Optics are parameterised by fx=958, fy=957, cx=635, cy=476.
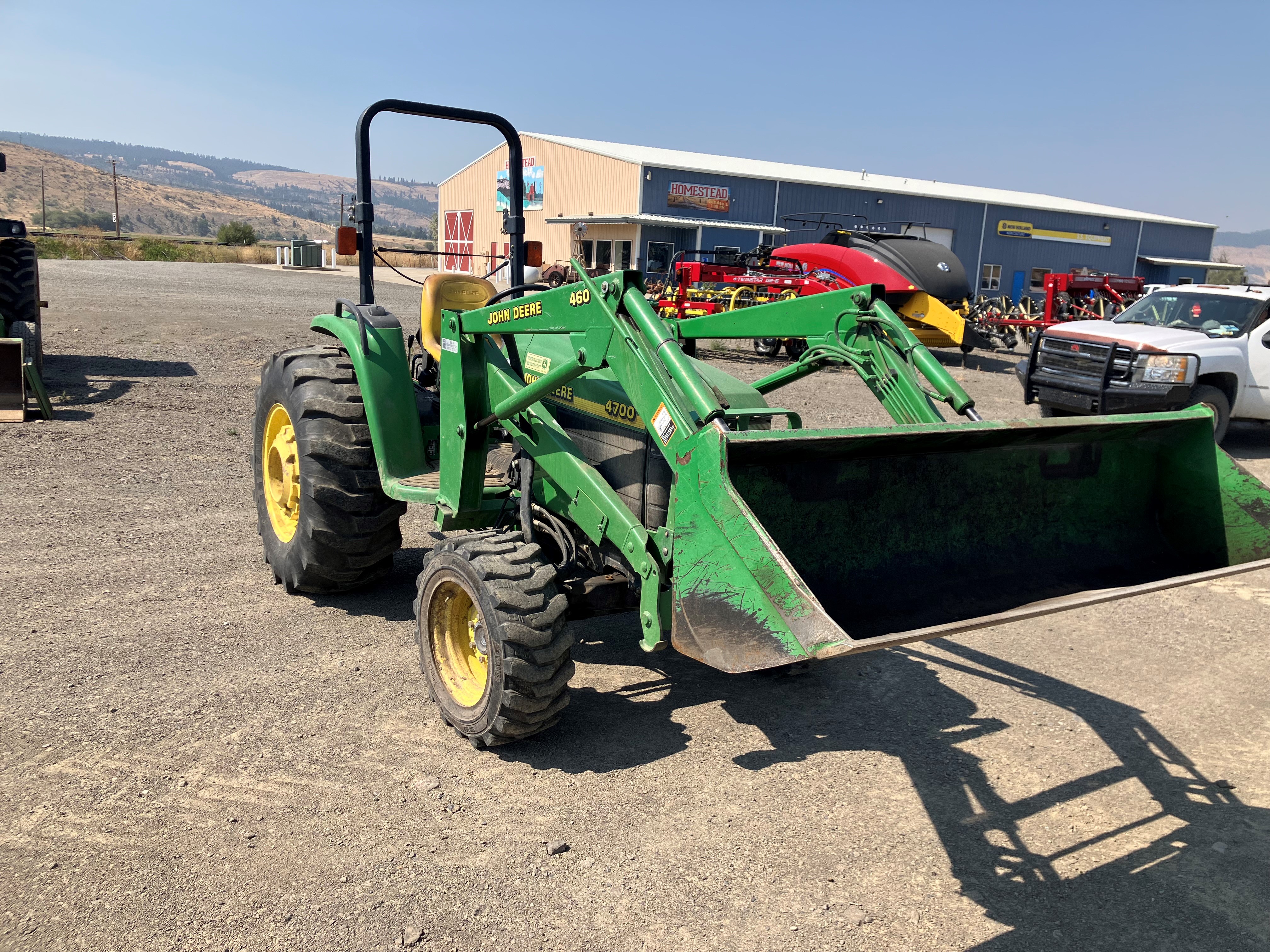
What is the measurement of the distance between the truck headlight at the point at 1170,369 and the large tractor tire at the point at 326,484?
8.76 metres

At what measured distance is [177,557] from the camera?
5.64 meters

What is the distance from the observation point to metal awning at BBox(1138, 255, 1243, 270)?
128 ft

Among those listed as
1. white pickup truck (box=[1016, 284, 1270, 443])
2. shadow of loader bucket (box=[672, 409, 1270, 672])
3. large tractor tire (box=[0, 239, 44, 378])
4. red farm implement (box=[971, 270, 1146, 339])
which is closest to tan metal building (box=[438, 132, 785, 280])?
red farm implement (box=[971, 270, 1146, 339])

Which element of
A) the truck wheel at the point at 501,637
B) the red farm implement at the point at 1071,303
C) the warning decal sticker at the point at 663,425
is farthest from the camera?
the red farm implement at the point at 1071,303

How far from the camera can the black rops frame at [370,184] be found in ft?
15.6

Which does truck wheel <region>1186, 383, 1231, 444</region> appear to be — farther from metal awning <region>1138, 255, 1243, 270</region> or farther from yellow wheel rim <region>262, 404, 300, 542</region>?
metal awning <region>1138, 255, 1243, 270</region>

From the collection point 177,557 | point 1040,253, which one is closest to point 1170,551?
point 177,557

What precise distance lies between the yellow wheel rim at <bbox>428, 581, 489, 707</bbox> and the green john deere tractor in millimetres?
10

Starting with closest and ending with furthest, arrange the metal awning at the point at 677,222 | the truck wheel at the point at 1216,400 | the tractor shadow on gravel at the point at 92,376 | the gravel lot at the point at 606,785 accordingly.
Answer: the gravel lot at the point at 606,785, the tractor shadow on gravel at the point at 92,376, the truck wheel at the point at 1216,400, the metal awning at the point at 677,222

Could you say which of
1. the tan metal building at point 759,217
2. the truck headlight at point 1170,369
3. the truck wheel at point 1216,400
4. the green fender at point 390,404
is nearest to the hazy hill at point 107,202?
the tan metal building at point 759,217

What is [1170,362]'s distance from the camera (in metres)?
10.4

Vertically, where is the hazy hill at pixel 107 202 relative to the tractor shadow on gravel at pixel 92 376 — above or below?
above

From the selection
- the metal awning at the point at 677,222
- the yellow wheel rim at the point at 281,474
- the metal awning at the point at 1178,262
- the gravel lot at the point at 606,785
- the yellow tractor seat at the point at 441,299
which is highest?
the metal awning at the point at 1178,262

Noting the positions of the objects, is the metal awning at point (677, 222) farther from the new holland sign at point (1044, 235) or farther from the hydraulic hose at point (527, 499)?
the hydraulic hose at point (527, 499)
